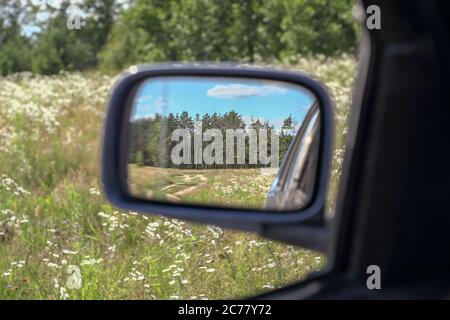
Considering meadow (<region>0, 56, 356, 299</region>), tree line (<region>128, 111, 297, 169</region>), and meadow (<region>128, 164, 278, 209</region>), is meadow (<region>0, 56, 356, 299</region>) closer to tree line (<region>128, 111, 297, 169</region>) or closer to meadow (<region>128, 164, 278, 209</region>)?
meadow (<region>128, 164, 278, 209</region>)

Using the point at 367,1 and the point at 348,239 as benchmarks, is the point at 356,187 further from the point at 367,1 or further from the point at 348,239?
the point at 367,1

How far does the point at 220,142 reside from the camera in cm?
201

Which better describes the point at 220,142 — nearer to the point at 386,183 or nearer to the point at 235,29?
Answer: the point at 386,183

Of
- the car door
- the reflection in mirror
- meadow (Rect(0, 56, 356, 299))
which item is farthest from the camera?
meadow (Rect(0, 56, 356, 299))

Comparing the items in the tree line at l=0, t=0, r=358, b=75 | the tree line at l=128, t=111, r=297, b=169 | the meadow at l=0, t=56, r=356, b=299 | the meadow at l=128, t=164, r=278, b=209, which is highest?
the tree line at l=0, t=0, r=358, b=75

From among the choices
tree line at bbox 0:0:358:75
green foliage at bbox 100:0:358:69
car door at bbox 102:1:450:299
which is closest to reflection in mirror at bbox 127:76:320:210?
car door at bbox 102:1:450:299

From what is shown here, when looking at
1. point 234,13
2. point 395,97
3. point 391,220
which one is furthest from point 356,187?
point 234,13

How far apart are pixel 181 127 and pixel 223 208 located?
36cm

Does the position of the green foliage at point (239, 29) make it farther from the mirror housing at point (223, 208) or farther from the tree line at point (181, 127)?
the mirror housing at point (223, 208)

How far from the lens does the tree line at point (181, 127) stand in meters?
1.95

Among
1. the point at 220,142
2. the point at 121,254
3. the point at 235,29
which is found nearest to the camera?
the point at 220,142

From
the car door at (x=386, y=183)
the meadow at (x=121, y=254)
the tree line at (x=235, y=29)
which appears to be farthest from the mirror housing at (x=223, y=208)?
the tree line at (x=235, y=29)

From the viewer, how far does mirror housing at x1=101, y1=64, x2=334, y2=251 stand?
65.0 inches

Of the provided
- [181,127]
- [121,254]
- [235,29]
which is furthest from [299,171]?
[235,29]
